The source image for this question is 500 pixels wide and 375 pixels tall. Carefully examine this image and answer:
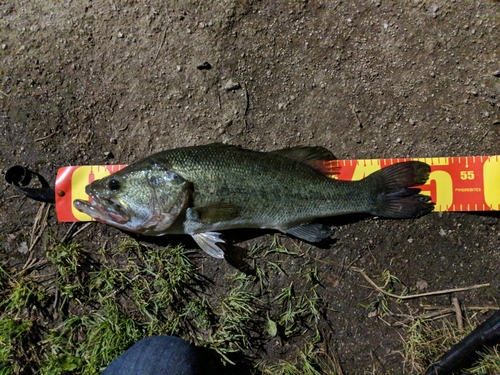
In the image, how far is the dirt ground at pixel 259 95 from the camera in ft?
12.5

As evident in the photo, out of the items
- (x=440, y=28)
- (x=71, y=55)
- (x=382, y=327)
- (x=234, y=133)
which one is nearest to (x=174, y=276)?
(x=234, y=133)

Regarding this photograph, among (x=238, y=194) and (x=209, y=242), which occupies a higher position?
(x=238, y=194)

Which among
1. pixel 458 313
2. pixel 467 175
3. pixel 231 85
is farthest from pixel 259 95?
pixel 458 313

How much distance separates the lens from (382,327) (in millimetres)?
3873

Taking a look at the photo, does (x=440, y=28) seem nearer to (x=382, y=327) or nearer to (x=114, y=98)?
(x=382, y=327)

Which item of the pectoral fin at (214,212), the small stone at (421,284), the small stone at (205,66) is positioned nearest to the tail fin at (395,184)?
the small stone at (421,284)

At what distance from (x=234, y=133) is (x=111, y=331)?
2.19 meters

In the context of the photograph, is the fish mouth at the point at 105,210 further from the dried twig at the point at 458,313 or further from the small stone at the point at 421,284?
the dried twig at the point at 458,313

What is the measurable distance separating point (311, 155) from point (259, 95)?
779mm

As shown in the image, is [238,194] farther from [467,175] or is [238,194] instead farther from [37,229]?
[467,175]

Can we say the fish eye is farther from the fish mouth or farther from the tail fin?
the tail fin

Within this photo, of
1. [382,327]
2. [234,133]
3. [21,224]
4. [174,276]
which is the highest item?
[234,133]

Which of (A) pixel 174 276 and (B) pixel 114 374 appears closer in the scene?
(B) pixel 114 374

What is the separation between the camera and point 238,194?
11.0ft
